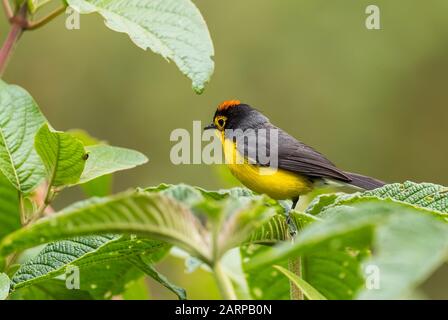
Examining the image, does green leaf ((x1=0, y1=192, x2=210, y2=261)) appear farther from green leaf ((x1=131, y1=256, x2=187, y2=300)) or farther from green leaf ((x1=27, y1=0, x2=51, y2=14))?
green leaf ((x1=27, y1=0, x2=51, y2=14))

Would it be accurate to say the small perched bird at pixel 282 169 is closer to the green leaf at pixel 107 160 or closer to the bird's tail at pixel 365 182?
the bird's tail at pixel 365 182

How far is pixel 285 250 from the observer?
922 millimetres

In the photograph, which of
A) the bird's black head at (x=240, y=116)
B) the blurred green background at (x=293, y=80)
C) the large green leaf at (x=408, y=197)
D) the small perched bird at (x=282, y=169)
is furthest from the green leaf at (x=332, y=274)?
the blurred green background at (x=293, y=80)

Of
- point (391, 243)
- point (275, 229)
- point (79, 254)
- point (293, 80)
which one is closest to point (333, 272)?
point (275, 229)

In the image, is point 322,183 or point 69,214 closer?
point 69,214

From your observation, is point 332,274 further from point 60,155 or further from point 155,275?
point 60,155

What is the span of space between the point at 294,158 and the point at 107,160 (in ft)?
6.69

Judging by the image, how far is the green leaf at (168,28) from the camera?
1707mm

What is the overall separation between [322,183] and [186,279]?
4.17ft

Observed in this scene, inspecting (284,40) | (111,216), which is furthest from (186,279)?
(284,40)

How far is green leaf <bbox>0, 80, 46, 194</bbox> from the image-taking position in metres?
1.86

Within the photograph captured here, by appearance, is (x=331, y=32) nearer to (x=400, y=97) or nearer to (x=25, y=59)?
(x=400, y=97)

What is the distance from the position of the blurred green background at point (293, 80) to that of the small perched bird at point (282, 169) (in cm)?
557

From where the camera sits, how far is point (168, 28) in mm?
1834
